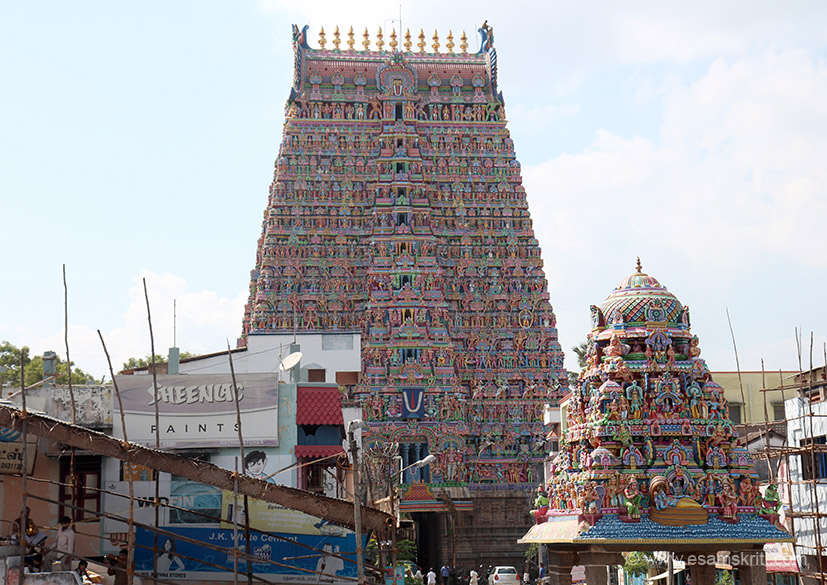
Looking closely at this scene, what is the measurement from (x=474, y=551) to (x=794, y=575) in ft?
113

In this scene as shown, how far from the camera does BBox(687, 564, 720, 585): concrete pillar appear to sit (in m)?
28.1

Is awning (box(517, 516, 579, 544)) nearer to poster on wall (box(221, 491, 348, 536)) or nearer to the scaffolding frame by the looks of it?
poster on wall (box(221, 491, 348, 536))

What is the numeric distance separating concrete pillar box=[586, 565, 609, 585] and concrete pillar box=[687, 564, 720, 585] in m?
2.18

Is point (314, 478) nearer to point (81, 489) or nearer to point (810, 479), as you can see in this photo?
point (81, 489)

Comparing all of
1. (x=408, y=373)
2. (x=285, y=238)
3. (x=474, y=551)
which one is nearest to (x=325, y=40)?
(x=285, y=238)

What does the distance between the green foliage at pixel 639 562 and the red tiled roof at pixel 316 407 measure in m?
12.0

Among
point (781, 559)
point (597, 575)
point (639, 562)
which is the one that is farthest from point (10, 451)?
point (781, 559)

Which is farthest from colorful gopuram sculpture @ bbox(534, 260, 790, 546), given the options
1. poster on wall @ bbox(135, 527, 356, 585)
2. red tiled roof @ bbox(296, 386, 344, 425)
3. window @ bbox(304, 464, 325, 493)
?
window @ bbox(304, 464, 325, 493)

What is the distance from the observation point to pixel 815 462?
3866cm

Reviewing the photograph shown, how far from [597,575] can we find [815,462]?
13970mm

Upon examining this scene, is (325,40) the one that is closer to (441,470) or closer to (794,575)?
(441,470)

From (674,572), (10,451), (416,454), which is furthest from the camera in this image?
(416,454)

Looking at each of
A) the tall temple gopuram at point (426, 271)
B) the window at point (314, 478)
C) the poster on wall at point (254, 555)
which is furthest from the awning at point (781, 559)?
the tall temple gopuram at point (426, 271)

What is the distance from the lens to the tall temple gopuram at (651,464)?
1078 inches
